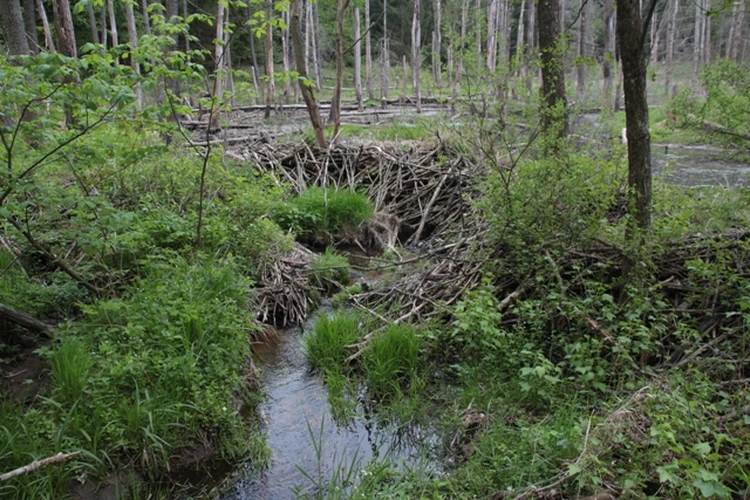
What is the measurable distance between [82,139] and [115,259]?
3.96 feet

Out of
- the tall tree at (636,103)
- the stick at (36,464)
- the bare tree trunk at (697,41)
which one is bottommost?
the stick at (36,464)

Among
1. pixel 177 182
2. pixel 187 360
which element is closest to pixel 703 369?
pixel 187 360

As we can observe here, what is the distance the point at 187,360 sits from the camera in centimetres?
385

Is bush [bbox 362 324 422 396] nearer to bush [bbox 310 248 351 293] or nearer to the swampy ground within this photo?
the swampy ground

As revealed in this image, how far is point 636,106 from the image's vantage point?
3.99m

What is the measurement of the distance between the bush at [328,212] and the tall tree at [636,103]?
16.1 feet

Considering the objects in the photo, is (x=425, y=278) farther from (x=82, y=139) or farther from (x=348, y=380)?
(x=82, y=139)

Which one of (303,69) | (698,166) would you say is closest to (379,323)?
(303,69)

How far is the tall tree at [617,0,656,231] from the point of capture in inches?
153

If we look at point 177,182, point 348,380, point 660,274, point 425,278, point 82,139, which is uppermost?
point 82,139

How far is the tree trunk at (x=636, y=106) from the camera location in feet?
12.7

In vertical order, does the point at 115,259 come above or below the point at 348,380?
above

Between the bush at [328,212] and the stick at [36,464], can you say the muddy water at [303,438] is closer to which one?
the stick at [36,464]

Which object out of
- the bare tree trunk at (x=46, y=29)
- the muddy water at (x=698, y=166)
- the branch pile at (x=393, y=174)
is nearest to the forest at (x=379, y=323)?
the branch pile at (x=393, y=174)
